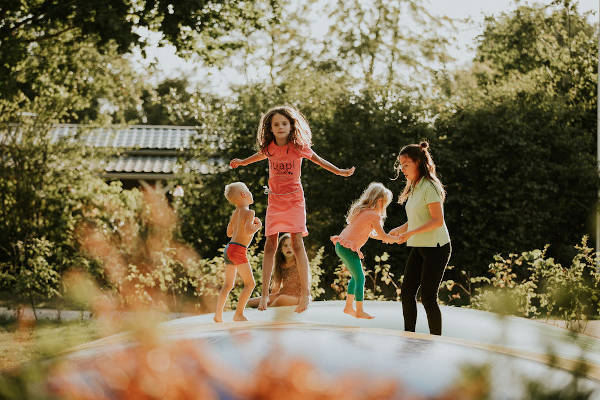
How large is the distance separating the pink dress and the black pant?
79 cm

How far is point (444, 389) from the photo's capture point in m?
1.84

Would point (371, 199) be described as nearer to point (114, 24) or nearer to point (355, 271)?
point (355, 271)

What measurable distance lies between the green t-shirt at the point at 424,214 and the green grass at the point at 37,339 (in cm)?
210

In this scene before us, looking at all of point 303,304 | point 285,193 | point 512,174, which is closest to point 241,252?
point 303,304

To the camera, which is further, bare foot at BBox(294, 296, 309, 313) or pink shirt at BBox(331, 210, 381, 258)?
pink shirt at BBox(331, 210, 381, 258)

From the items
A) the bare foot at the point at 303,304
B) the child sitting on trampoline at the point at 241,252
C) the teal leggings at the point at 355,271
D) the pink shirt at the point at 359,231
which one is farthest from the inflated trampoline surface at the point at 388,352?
the pink shirt at the point at 359,231

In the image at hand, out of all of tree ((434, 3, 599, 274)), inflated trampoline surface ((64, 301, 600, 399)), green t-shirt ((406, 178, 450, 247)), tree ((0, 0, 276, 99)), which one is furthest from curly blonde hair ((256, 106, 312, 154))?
tree ((434, 3, 599, 274))

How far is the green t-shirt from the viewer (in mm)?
4391

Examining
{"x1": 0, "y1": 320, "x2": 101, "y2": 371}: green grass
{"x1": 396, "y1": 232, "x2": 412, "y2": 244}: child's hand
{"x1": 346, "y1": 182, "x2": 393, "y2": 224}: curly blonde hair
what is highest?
{"x1": 346, "y1": 182, "x2": 393, "y2": 224}: curly blonde hair

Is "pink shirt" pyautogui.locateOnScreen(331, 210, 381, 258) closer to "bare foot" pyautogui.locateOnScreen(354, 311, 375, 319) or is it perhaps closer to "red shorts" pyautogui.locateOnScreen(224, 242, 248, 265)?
"bare foot" pyautogui.locateOnScreen(354, 311, 375, 319)

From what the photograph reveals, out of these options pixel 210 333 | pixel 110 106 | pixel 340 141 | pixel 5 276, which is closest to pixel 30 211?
pixel 5 276

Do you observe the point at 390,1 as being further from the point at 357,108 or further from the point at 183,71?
the point at 183,71

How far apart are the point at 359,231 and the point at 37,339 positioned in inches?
129

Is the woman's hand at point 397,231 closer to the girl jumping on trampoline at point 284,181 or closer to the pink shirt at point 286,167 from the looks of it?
the girl jumping on trampoline at point 284,181
